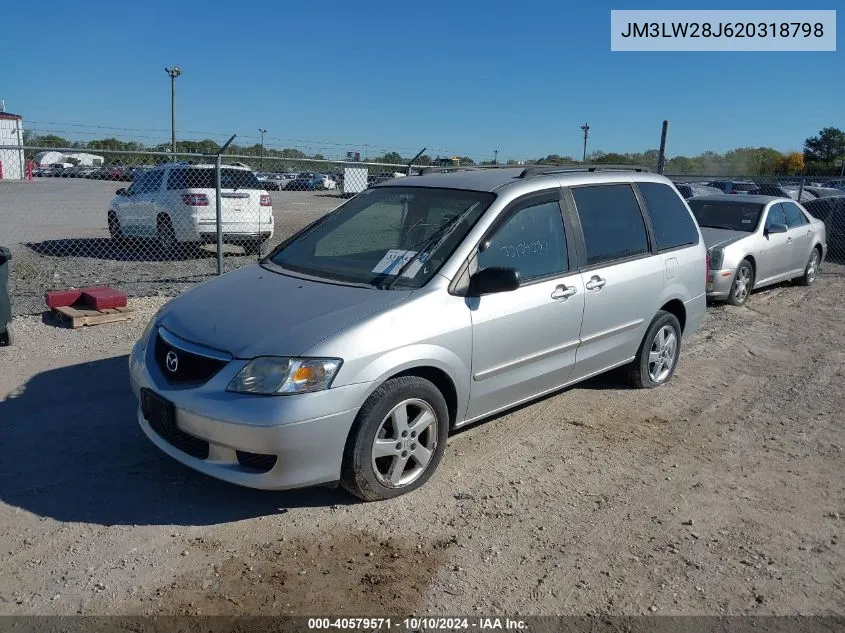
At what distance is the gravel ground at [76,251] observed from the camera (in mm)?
9359

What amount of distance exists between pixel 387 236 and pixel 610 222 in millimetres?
1701

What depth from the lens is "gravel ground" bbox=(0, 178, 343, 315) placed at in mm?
9359

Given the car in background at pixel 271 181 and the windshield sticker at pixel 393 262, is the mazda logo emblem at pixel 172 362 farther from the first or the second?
the car in background at pixel 271 181

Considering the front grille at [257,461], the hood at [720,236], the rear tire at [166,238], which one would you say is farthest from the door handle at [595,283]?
the rear tire at [166,238]

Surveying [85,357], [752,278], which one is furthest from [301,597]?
[752,278]

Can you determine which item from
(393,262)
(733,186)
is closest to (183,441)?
(393,262)

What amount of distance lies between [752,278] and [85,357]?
8.50 meters

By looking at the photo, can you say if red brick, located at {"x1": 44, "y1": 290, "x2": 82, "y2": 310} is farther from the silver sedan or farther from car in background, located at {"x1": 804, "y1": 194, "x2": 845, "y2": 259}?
→ car in background, located at {"x1": 804, "y1": 194, "x2": 845, "y2": 259}

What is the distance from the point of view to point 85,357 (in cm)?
624

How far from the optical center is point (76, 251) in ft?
41.9

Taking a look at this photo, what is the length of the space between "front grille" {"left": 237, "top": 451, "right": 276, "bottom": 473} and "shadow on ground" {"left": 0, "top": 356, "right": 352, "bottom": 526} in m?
0.35

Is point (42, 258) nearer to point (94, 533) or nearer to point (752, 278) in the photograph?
point (94, 533)

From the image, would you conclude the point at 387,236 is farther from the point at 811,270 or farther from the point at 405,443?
the point at 811,270

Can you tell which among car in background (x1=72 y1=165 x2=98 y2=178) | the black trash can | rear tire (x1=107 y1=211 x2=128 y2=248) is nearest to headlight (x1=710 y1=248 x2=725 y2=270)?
the black trash can
